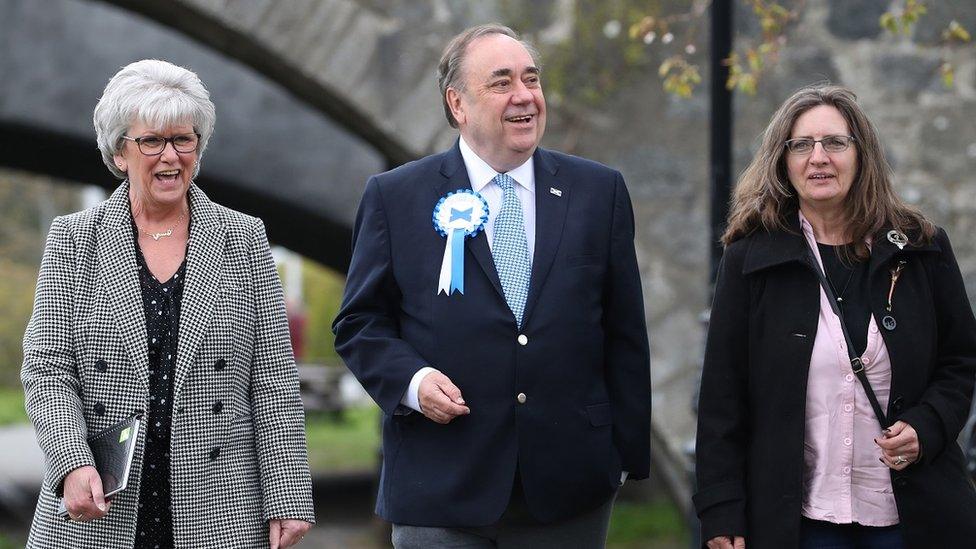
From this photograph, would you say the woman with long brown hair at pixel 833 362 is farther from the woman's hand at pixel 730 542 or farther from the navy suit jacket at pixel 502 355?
the navy suit jacket at pixel 502 355

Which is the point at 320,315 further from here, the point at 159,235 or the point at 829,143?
the point at 829,143

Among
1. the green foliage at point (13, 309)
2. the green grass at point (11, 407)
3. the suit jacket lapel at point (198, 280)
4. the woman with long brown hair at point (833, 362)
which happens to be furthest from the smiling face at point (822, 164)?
the green foliage at point (13, 309)

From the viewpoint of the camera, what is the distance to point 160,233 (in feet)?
12.7

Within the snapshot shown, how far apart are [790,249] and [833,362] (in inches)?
11.8

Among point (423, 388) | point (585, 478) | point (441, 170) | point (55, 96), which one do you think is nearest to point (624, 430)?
point (585, 478)

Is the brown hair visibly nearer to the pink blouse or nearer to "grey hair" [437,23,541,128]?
the pink blouse

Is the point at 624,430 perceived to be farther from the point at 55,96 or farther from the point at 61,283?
the point at 55,96

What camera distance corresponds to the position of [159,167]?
3748 millimetres

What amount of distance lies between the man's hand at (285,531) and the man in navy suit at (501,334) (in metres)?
0.22

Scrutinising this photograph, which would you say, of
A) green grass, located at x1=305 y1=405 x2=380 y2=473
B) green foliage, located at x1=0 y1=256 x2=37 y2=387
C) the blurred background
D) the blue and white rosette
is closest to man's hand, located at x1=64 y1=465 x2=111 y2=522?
the blue and white rosette

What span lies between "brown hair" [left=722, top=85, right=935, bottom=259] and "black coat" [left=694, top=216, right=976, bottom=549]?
1.7 inches

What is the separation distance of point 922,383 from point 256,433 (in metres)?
1.61

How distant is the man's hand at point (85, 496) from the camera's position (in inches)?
140

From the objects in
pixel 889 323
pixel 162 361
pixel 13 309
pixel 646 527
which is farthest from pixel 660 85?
pixel 13 309
